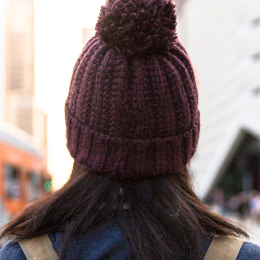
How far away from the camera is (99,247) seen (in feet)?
3.62

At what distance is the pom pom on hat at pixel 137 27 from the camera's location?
3.85ft

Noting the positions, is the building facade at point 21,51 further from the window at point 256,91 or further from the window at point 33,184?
the window at point 33,184

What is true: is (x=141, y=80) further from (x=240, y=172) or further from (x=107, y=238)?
(x=240, y=172)

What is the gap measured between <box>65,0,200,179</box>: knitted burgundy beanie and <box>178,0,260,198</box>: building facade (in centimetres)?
2781

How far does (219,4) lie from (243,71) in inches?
832

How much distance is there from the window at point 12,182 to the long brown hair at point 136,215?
8237 millimetres

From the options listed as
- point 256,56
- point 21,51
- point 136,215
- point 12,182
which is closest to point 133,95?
point 136,215

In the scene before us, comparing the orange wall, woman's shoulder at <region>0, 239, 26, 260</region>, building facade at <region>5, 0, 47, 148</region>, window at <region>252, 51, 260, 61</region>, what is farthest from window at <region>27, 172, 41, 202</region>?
building facade at <region>5, 0, 47, 148</region>

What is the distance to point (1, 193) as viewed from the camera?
28.3 feet

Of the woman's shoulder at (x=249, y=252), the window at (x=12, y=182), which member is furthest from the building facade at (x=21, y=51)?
the woman's shoulder at (x=249, y=252)

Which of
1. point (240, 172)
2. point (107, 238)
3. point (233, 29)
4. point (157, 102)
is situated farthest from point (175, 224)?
point (233, 29)

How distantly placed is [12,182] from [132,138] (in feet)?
29.4

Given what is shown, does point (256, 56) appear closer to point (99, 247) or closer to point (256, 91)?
point (256, 91)

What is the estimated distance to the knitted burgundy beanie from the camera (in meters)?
1.18
